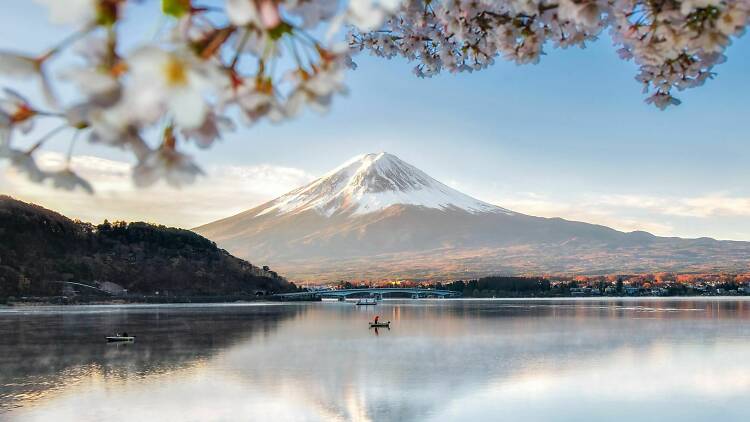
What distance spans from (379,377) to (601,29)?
715 inches

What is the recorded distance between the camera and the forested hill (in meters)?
95.4

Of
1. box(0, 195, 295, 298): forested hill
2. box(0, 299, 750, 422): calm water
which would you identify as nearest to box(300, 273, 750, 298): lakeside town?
box(0, 195, 295, 298): forested hill

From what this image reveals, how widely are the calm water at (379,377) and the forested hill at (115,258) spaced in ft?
219

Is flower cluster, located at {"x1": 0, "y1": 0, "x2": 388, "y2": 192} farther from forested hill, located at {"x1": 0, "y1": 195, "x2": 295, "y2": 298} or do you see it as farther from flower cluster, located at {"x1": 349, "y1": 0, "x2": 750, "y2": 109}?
forested hill, located at {"x1": 0, "y1": 195, "x2": 295, "y2": 298}

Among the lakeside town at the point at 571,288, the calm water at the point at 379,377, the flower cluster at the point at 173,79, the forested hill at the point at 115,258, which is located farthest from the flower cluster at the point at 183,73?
the lakeside town at the point at 571,288

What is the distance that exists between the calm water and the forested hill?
6689 cm

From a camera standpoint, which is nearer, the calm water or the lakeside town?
the calm water

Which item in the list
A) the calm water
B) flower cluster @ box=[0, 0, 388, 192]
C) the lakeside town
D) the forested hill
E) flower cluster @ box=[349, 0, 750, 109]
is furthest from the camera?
the lakeside town

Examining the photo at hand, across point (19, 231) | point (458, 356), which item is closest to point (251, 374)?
point (458, 356)

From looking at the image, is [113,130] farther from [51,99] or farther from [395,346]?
[395,346]

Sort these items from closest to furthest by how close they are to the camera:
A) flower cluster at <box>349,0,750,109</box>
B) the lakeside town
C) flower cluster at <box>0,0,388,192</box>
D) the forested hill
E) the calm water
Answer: flower cluster at <box>0,0,388,192</box> < flower cluster at <box>349,0,750,109</box> < the calm water < the forested hill < the lakeside town

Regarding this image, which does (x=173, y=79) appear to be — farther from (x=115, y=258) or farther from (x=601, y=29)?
(x=115, y=258)

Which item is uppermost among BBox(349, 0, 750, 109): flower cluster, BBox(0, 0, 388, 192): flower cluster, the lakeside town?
BBox(349, 0, 750, 109): flower cluster

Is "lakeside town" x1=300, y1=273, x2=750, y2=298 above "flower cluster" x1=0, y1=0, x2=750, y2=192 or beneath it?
beneath
